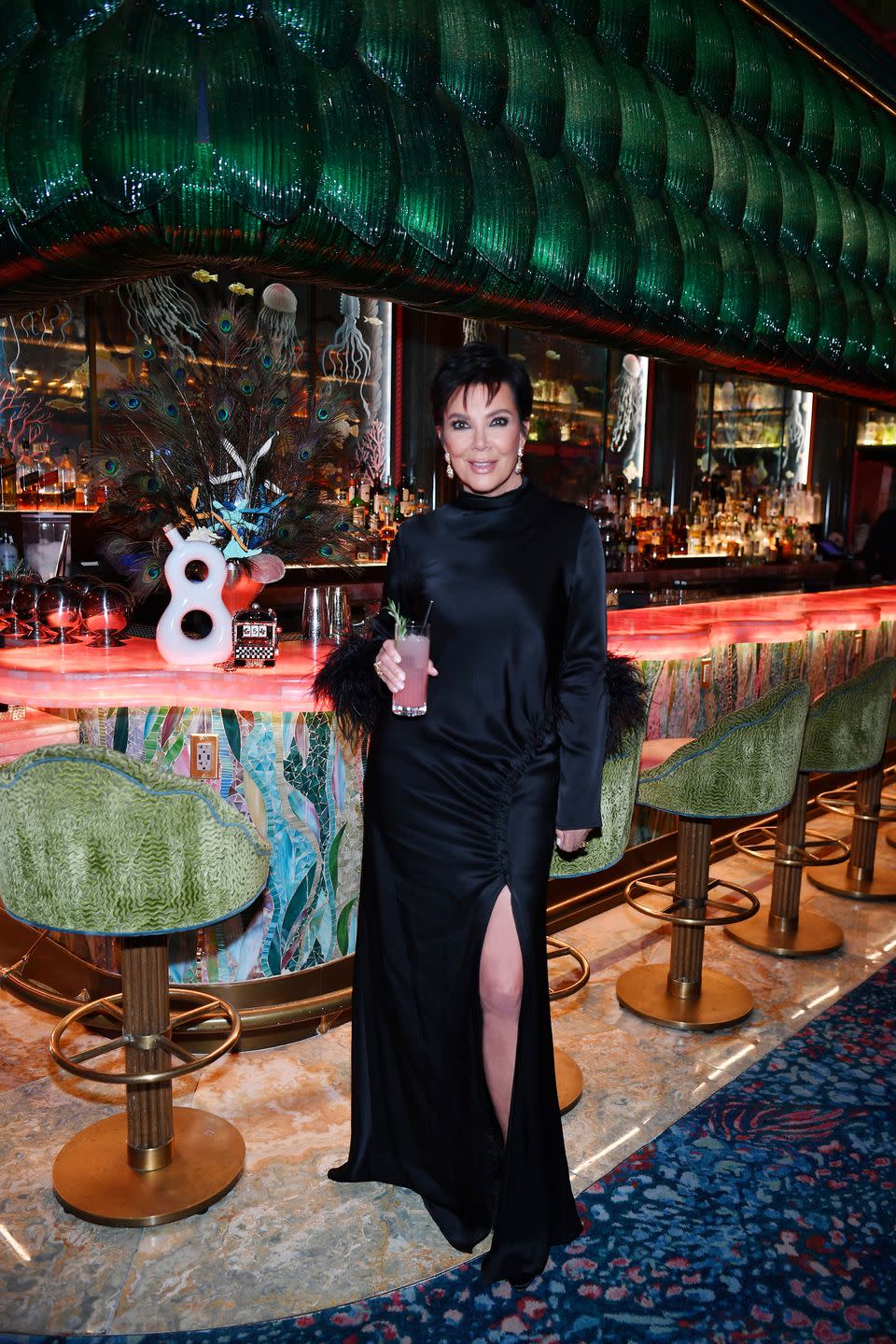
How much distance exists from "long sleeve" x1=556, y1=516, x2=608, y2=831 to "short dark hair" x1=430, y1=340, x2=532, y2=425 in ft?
0.93

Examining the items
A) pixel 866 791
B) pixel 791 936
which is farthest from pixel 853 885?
pixel 791 936

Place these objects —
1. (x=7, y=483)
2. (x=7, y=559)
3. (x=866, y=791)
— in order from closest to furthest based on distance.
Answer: (x=7, y=559)
(x=866, y=791)
(x=7, y=483)

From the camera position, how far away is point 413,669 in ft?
6.36

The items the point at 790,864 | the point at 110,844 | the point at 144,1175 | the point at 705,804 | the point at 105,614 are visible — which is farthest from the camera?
Answer: the point at 790,864

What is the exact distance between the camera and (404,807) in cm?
209

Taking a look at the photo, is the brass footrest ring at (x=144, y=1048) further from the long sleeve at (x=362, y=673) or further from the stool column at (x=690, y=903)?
the stool column at (x=690, y=903)

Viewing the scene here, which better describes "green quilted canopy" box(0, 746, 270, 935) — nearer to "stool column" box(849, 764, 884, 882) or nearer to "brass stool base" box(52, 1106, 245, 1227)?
"brass stool base" box(52, 1106, 245, 1227)

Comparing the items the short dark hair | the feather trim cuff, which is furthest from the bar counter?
the short dark hair

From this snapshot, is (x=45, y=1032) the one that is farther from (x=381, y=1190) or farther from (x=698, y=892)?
(x=698, y=892)

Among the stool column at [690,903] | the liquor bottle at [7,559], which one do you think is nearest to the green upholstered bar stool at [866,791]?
the stool column at [690,903]

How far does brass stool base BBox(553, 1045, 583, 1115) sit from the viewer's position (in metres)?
2.66

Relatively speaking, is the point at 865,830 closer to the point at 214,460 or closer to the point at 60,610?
the point at 214,460

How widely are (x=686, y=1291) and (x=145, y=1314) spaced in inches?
39.0

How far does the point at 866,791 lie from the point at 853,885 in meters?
0.38
